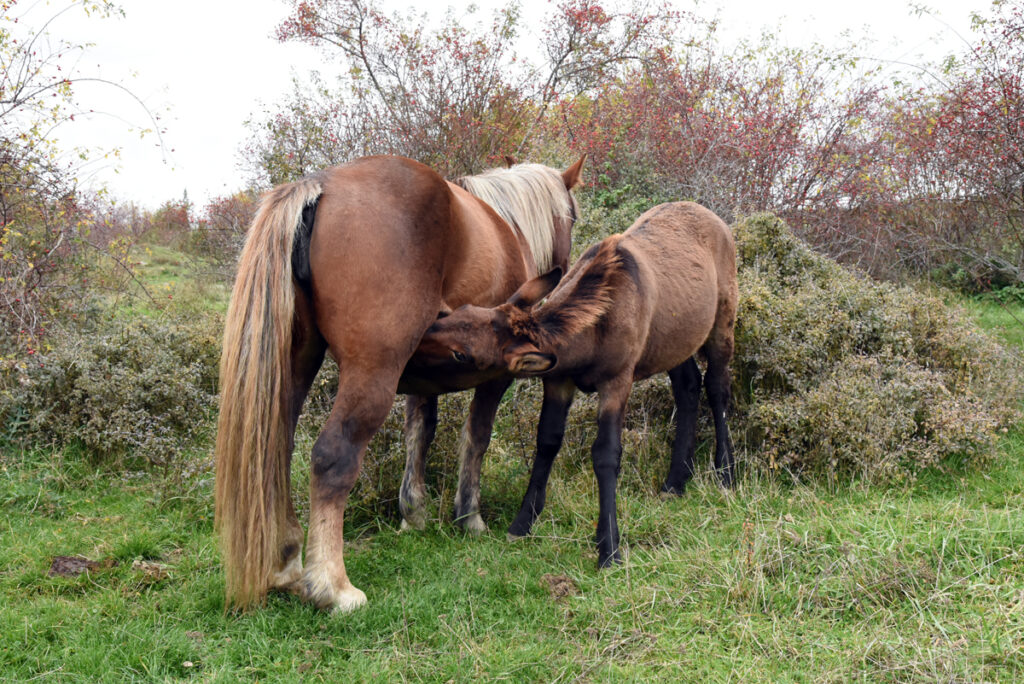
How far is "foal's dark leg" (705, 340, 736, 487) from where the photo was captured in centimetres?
479

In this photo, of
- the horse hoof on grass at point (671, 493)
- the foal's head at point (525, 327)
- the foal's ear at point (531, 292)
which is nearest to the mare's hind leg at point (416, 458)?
the foal's head at point (525, 327)

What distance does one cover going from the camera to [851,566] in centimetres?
305

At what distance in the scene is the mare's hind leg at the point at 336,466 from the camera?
120 inches

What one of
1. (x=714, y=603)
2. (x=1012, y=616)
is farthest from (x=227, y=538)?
(x=1012, y=616)

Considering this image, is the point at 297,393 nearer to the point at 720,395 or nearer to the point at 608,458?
the point at 608,458

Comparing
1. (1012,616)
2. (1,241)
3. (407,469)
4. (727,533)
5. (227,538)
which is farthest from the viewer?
(1,241)

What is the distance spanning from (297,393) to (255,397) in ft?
1.52

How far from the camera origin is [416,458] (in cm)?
422

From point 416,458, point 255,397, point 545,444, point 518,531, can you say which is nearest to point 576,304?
point 545,444

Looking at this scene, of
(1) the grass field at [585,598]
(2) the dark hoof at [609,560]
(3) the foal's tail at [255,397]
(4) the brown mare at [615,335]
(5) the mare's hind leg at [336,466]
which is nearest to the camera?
(1) the grass field at [585,598]

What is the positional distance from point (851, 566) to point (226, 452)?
2788 millimetres

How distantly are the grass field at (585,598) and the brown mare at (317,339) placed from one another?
0.33 meters

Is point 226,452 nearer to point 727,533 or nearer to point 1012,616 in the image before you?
point 727,533

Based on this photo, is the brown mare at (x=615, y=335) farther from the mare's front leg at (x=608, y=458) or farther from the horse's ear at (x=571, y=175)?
the horse's ear at (x=571, y=175)
